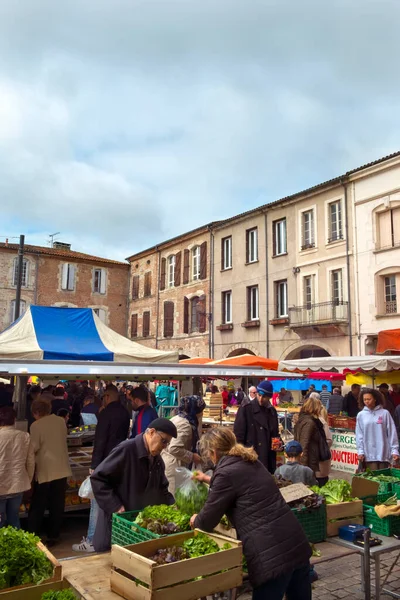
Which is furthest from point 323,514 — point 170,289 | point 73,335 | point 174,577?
point 170,289

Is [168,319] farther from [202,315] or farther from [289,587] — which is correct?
[289,587]

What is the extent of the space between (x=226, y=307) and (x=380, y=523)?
23378 millimetres

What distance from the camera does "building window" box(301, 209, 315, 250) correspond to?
22722 millimetres

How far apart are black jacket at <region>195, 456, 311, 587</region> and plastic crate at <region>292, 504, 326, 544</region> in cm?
83

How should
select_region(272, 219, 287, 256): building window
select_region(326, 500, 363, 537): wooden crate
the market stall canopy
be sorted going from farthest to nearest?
select_region(272, 219, 287, 256): building window
the market stall canopy
select_region(326, 500, 363, 537): wooden crate

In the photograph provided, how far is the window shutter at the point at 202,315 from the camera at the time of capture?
28.5 m

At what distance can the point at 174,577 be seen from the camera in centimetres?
262

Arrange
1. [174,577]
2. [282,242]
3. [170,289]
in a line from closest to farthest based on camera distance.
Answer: [174,577]
[282,242]
[170,289]

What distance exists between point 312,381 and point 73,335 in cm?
1305

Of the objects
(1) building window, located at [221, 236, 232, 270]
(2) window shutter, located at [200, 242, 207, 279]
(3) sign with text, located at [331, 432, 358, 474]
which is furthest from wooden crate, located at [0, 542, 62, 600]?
(2) window shutter, located at [200, 242, 207, 279]

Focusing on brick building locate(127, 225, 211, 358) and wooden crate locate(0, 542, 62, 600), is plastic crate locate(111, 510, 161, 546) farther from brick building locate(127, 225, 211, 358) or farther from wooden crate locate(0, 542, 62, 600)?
brick building locate(127, 225, 211, 358)

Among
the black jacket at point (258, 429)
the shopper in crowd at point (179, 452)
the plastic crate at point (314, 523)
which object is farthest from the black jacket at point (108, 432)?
the plastic crate at point (314, 523)

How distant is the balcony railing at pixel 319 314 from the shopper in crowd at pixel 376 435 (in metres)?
13.7

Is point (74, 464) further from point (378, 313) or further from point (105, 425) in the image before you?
point (378, 313)
